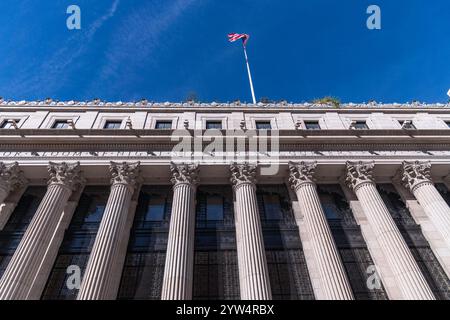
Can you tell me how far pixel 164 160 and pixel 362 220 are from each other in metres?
14.5

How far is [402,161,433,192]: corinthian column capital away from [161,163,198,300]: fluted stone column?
15.4 m

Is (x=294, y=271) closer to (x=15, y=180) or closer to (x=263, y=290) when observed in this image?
(x=263, y=290)

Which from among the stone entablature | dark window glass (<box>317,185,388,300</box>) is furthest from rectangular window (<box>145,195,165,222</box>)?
dark window glass (<box>317,185,388,300</box>)

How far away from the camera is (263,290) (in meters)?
15.3

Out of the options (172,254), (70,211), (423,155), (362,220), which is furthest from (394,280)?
(70,211)

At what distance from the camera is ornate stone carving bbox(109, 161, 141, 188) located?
20797mm

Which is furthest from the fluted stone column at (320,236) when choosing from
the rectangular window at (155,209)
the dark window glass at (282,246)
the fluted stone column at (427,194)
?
the rectangular window at (155,209)

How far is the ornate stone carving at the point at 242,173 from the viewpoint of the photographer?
2147 cm

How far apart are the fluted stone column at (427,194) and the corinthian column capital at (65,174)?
930 inches

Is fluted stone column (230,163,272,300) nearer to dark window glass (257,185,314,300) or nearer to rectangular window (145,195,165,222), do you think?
dark window glass (257,185,314,300)

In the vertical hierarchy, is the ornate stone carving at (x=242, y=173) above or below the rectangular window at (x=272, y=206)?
above

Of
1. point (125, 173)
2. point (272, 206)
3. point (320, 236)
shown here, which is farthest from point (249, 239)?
point (125, 173)

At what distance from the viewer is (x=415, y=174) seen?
22203mm

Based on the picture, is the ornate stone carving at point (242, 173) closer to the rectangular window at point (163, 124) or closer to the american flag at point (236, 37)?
the rectangular window at point (163, 124)
